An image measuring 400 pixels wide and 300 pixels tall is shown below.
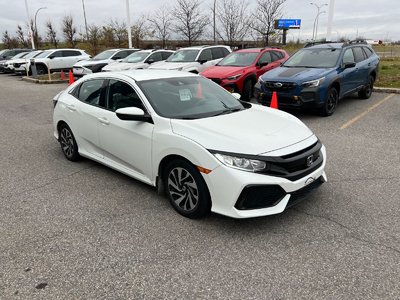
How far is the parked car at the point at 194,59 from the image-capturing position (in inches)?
486

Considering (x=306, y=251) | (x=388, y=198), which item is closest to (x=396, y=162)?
(x=388, y=198)

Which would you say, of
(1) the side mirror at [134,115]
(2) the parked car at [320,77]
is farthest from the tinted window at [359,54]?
(1) the side mirror at [134,115]

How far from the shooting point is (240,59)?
1115cm

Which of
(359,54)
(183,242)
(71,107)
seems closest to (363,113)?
(359,54)

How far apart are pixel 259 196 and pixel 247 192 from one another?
141mm

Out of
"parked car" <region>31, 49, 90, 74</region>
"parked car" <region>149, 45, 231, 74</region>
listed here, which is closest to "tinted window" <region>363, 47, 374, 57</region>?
"parked car" <region>149, 45, 231, 74</region>

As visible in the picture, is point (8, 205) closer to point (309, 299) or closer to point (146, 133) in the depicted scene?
point (146, 133)

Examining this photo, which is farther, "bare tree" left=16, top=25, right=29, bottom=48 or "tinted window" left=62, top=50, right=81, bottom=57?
"bare tree" left=16, top=25, right=29, bottom=48

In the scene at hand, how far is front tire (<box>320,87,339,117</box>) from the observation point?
826 centimetres

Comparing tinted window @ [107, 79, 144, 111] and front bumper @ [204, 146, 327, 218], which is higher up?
tinted window @ [107, 79, 144, 111]

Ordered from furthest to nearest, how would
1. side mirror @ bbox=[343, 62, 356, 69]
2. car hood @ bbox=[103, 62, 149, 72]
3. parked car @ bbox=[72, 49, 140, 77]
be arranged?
1. parked car @ bbox=[72, 49, 140, 77]
2. car hood @ bbox=[103, 62, 149, 72]
3. side mirror @ bbox=[343, 62, 356, 69]

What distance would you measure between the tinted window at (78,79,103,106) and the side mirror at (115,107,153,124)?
1.04 meters

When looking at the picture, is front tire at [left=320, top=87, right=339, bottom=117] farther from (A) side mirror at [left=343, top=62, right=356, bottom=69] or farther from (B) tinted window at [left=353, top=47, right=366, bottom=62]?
(B) tinted window at [left=353, top=47, right=366, bottom=62]

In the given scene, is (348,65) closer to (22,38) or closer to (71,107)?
(71,107)
